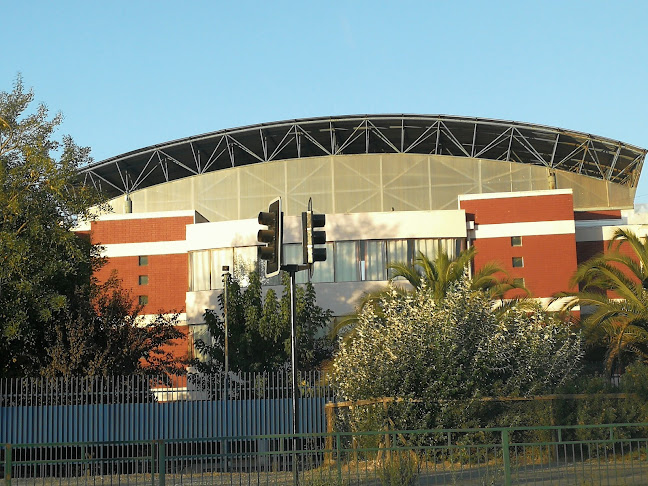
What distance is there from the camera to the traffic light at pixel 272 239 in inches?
579

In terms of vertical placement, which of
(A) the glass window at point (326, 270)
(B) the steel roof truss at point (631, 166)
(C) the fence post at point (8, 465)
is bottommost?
(C) the fence post at point (8, 465)

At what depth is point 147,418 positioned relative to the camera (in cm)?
2242

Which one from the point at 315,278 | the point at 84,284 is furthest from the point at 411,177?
the point at 84,284

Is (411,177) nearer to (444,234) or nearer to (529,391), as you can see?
(444,234)

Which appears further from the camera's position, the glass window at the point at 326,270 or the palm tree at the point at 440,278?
the glass window at the point at 326,270

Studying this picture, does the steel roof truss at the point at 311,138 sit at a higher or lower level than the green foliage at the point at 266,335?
higher

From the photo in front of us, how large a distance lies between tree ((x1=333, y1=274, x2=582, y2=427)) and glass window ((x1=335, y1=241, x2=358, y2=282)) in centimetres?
1467

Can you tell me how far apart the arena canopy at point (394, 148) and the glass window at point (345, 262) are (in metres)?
12.3

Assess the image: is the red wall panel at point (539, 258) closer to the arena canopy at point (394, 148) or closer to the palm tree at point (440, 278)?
the palm tree at point (440, 278)

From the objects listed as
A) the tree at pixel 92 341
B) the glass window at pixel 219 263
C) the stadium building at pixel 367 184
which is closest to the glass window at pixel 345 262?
the glass window at pixel 219 263

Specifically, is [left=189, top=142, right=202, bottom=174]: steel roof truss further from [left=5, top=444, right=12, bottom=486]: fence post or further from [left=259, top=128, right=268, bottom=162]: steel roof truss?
[left=5, top=444, right=12, bottom=486]: fence post

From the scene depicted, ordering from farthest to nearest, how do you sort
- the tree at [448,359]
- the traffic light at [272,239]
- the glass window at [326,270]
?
the glass window at [326,270] → the tree at [448,359] → the traffic light at [272,239]

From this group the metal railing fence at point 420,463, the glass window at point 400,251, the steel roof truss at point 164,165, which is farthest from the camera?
the steel roof truss at point 164,165

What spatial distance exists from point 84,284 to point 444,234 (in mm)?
17051
